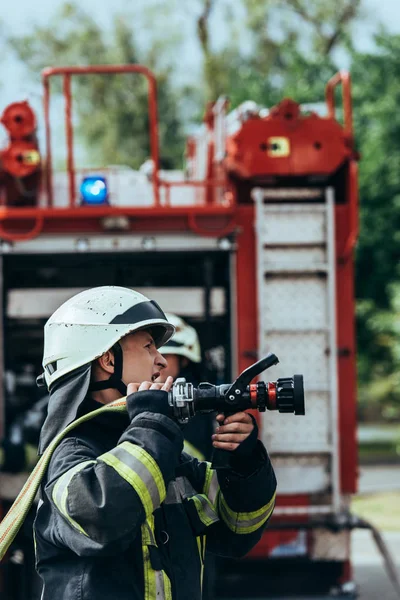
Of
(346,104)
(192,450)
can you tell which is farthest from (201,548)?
(346,104)

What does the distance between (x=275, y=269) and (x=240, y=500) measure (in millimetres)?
3201

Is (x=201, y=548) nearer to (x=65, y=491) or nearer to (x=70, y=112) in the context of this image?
(x=65, y=491)

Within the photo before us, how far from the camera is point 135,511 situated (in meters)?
2.53

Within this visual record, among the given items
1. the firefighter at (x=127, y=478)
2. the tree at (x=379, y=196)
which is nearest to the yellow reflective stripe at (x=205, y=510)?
the firefighter at (x=127, y=478)

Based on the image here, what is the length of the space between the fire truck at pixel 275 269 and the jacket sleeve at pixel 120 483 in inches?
129

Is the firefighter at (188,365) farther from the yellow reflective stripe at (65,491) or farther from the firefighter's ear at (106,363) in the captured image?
the yellow reflective stripe at (65,491)

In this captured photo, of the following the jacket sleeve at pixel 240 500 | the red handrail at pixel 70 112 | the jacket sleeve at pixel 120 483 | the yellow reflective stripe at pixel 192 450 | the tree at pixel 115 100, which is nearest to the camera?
the jacket sleeve at pixel 120 483

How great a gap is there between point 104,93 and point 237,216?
57.7 ft

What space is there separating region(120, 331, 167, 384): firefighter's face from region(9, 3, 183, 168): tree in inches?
798

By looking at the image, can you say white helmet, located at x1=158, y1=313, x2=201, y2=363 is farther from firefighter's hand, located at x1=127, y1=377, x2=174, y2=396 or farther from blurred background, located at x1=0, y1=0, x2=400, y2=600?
blurred background, located at x1=0, y1=0, x2=400, y2=600

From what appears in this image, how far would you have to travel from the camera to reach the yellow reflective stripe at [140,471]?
8.30 ft

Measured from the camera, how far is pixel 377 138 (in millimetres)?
20016

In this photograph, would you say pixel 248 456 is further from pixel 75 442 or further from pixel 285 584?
pixel 285 584

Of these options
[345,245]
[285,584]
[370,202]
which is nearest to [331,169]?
[345,245]
